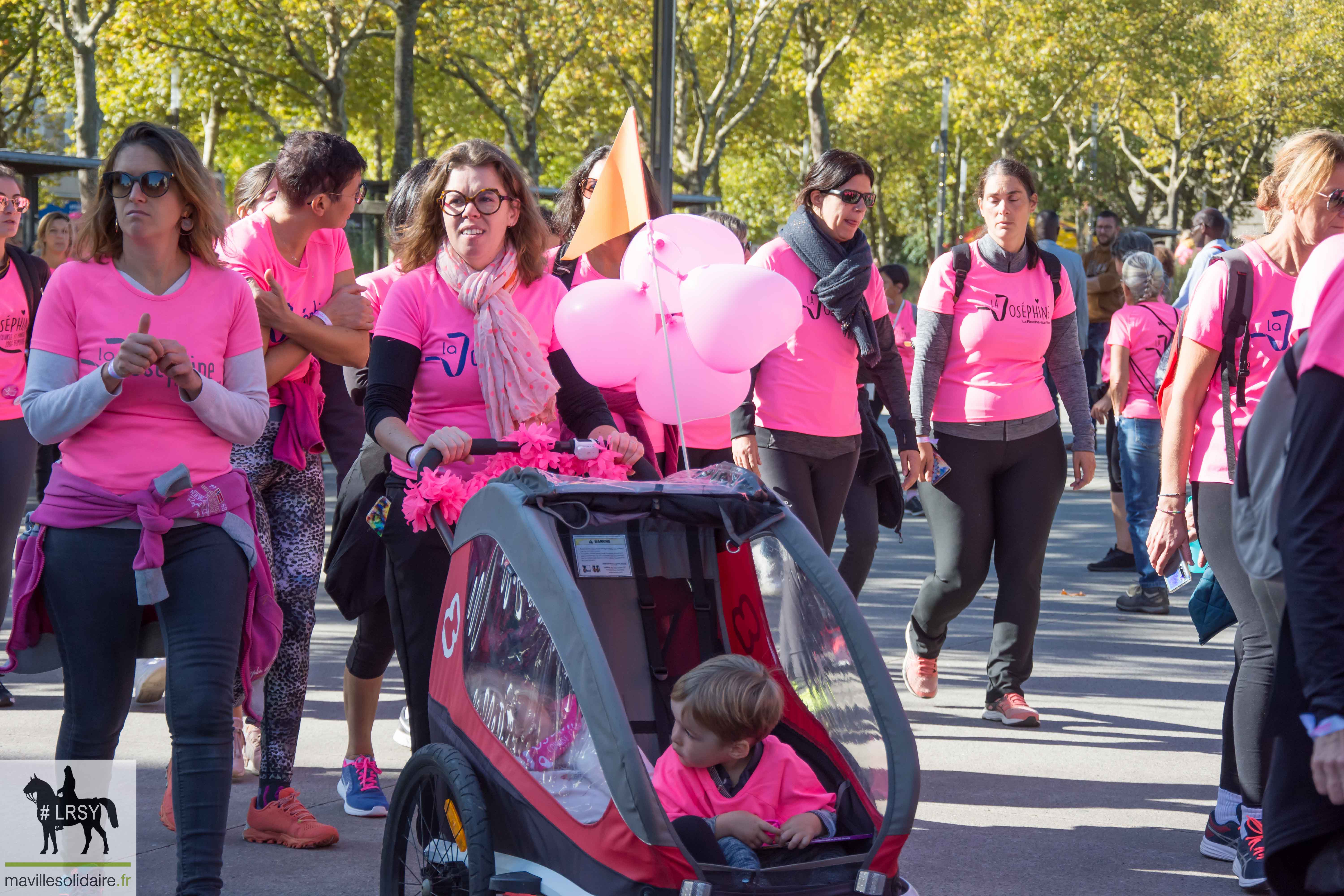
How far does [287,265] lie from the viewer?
14.6 feet

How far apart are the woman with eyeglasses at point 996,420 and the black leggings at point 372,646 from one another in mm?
2223

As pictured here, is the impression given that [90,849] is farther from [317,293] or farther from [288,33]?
[288,33]

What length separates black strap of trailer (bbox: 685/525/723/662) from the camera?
3.69 metres

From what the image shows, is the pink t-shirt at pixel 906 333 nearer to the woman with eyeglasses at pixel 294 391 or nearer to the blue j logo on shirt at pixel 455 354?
the woman with eyeglasses at pixel 294 391

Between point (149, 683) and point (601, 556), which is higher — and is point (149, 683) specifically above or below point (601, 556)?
below

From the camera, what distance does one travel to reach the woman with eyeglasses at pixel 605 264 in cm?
464

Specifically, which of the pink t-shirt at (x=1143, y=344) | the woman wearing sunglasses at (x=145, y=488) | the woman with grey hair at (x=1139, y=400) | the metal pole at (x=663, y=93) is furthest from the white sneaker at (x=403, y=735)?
the pink t-shirt at (x=1143, y=344)

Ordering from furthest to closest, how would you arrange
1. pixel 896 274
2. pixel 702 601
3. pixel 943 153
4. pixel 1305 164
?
pixel 943 153, pixel 896 274, pixel 1305 164, pixel 702 601

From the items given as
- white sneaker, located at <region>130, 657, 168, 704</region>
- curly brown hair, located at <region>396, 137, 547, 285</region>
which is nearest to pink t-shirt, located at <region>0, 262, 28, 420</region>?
white sneaker, located at <region>130, 657, 168, 704</region>

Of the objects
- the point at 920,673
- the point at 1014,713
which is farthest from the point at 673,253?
the point at 1014,713

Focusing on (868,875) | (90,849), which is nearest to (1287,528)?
(868,875)

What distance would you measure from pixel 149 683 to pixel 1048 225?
892 cm

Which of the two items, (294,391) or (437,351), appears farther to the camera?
(294,391)

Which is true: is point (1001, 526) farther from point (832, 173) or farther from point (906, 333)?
point (906, 333)
